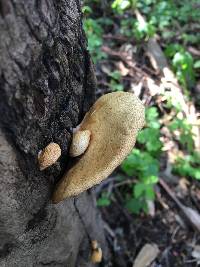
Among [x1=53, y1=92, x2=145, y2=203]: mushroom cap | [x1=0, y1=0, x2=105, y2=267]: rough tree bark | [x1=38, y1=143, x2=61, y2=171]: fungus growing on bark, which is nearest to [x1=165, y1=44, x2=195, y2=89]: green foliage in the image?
[x1=0, y1=0, x2=105, y2=267]: rough tree bark

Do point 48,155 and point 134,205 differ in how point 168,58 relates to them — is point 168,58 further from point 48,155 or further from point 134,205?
point 48,155

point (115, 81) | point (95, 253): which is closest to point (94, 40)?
point (115, 81)

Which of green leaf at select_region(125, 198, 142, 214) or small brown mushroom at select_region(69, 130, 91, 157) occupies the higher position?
small brown mushroom at select_region(69, 130, 91, 157)

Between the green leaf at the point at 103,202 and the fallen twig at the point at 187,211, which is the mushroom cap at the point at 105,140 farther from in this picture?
the fallen twig at the point at 187,211

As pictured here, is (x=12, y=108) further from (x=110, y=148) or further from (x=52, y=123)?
(x=110, y=148)

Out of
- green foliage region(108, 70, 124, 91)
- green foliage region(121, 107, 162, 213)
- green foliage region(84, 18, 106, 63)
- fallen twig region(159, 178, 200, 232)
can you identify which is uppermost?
green foliage region(84, 18, 106, 63)

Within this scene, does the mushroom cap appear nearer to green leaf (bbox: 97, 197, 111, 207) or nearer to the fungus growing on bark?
the fungus growing on bark
